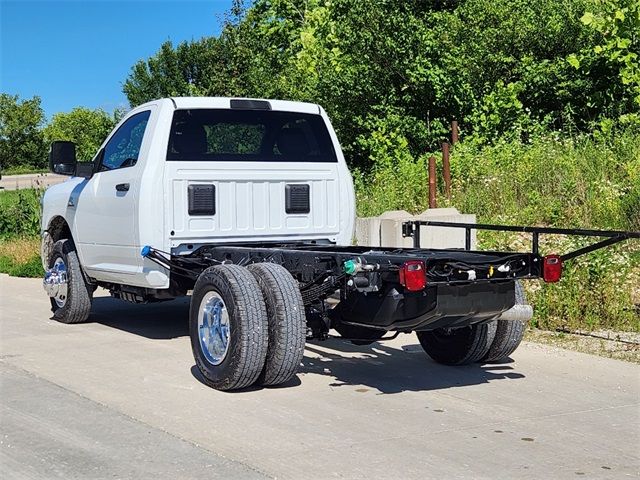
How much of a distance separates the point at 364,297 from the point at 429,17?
46.2 feet

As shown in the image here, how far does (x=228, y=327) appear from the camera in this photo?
6750 mm

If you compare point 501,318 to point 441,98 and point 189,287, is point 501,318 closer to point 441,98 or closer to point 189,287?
point 189,287

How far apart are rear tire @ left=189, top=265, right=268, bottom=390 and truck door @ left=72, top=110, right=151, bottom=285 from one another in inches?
56.7

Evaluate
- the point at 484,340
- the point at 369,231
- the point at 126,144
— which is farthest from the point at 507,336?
the point at 126,144

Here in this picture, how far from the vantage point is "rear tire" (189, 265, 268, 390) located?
6488 mm

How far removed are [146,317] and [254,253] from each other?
3.69 m

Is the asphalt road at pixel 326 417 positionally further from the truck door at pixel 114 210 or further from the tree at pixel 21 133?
the tree at pixel 21 133

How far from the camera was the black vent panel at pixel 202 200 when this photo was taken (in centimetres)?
816

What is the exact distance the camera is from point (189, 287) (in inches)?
331

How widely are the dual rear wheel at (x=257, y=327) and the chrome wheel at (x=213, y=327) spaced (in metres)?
0.01

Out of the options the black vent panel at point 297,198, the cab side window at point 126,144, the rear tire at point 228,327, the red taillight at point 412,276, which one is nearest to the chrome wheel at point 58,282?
the cab side window at point 126,144

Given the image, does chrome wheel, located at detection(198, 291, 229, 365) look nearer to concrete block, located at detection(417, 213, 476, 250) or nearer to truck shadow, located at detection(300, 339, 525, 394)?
truck shadow, located at detection(300, 339, 525, 394)

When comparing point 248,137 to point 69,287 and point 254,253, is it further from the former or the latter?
point 69,287

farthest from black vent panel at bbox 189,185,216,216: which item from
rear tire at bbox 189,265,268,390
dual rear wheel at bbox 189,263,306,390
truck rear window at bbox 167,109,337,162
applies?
dual rear wheel at bbox 189,263,306,390
